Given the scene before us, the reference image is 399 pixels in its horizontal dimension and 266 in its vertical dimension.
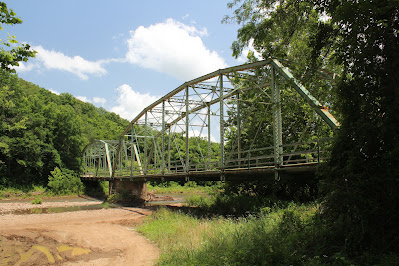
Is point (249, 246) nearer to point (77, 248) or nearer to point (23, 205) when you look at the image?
point (77, 248)

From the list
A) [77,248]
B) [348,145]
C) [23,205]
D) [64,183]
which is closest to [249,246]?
[348,145]

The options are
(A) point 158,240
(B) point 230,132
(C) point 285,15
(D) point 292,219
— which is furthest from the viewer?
(B) point 230,132

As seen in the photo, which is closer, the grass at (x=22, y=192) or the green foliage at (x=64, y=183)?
the grass at (x=22, y=192)

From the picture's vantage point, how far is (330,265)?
5633 millimetres

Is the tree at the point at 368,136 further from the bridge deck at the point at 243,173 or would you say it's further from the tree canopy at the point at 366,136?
the bridge deck at the point at 243,173

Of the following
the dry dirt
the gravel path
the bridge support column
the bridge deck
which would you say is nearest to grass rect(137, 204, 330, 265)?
the dry dirt

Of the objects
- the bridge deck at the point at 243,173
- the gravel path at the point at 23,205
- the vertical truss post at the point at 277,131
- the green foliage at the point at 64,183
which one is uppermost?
the vertical truss post at the point at 277,131

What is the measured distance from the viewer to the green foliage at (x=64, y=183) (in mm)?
40438

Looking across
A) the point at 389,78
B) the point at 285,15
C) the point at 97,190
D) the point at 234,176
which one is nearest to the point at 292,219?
the point at 389,78

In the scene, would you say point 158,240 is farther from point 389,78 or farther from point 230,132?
point 230,132

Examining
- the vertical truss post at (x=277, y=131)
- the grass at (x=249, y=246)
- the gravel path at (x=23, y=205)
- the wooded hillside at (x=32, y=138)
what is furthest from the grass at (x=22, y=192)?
the vertical truss post at (x=277, y=131)

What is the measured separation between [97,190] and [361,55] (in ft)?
147

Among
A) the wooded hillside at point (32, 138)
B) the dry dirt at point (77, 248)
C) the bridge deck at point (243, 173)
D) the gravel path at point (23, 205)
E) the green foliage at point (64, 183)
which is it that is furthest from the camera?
the green foliage at point (64, 183)

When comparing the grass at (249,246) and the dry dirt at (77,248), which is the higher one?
the grass at (249,246)
